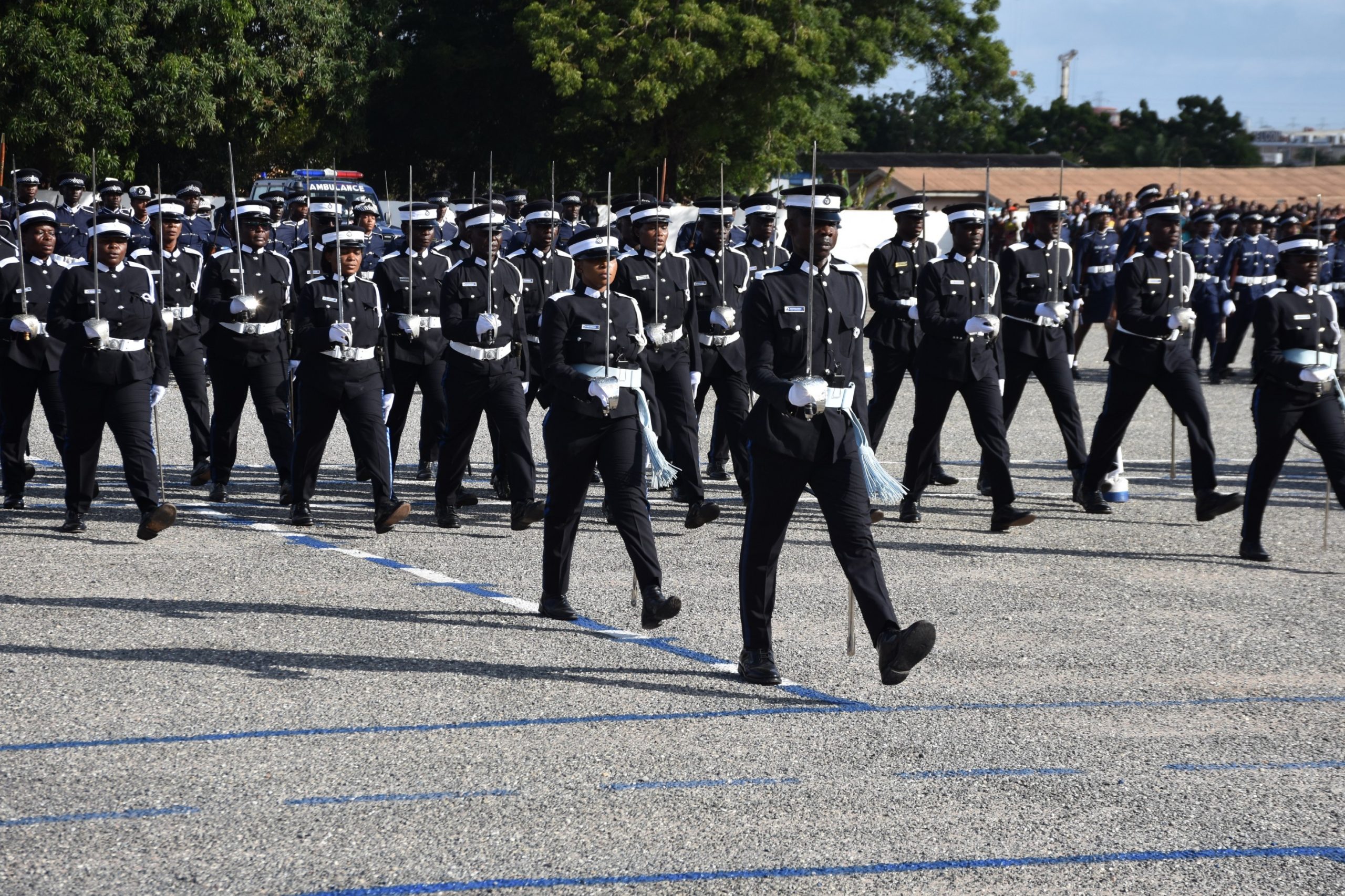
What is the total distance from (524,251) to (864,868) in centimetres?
806

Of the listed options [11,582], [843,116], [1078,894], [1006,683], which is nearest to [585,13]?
[843,116]

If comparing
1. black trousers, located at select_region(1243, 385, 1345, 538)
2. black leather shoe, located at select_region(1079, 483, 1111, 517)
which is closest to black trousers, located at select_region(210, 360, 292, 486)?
black leather shoe, located at select_region(1079, 483, 1111, 517)

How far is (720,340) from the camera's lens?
11812mm

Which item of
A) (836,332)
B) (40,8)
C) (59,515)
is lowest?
(59,515)

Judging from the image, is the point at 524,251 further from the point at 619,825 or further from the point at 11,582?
the point at 619,825

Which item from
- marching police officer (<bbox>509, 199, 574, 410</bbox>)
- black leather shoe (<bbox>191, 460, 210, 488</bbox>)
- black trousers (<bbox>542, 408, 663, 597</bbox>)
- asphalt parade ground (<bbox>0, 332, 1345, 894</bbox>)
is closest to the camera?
asphalt parade ground (<bbox>0, 332, 1345, 894</bbox>)

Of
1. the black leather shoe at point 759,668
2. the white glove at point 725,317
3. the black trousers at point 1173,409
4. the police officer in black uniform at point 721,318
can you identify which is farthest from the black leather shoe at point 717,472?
the black leather shoe at point 759,668

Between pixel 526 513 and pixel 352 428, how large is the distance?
4.33 feet

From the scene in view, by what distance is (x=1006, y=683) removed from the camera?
714cm

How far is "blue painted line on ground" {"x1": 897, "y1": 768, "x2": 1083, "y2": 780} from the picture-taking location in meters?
5.86

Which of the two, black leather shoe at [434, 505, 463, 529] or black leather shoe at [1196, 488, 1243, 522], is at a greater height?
black leather shoe at [1196, 488, 1243, 522]

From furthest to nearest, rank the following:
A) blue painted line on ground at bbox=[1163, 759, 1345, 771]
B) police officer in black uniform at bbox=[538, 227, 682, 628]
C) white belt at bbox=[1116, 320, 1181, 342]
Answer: white belt at bbox=[1116, 320, 1181, 342]
police officer in black uniform at bbox=[538, 227, 682, 628]
blue painted line on ground at bbox=[1163, 759, 1345, 771]

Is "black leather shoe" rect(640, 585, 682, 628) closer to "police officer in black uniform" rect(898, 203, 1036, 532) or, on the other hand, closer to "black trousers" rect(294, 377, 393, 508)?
"black trousers" rect(294, 377, 393, 508)

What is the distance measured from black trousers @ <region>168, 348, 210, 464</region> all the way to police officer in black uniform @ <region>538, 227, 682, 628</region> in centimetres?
540
